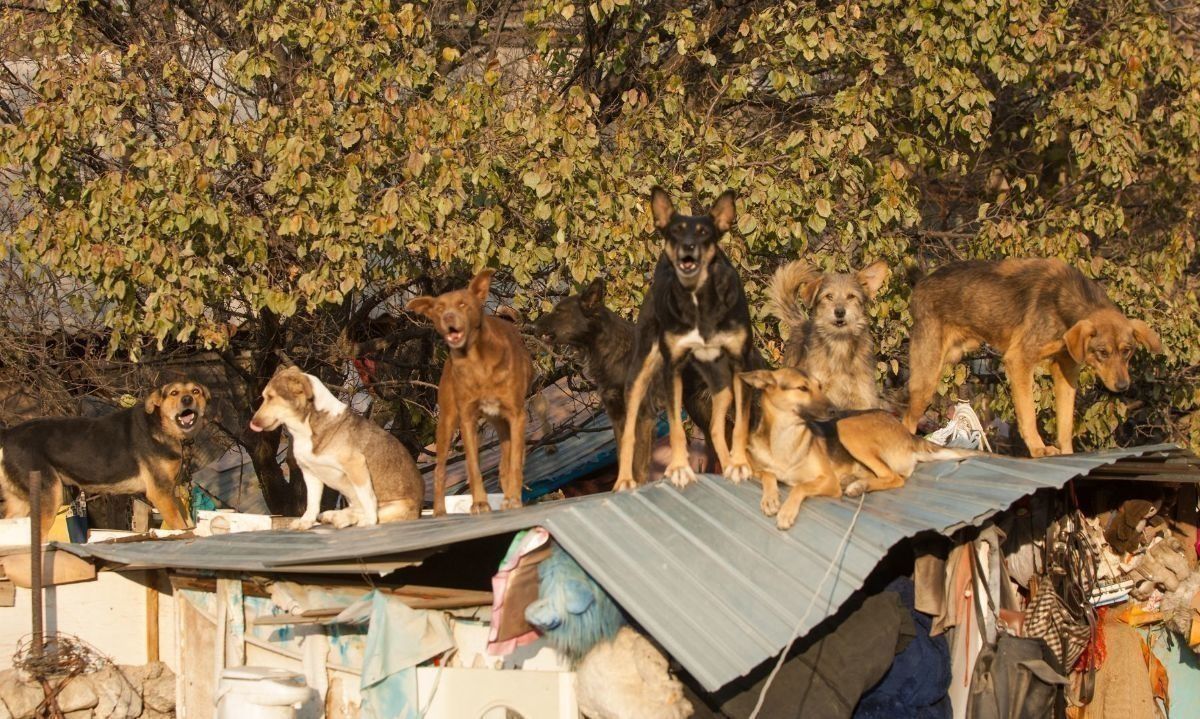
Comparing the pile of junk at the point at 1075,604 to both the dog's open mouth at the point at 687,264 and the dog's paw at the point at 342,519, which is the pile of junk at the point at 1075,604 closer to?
the dog's open mouth at the point at 687,264

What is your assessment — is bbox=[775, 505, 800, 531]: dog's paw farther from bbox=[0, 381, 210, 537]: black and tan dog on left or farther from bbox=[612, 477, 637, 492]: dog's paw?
bbox=[0, 381, 210, 537]: black and tan dog on left

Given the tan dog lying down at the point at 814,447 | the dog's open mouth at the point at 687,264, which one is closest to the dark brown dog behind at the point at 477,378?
the dog's open mouth at the point at 687,264

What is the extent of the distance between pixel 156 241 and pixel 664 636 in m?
6.25

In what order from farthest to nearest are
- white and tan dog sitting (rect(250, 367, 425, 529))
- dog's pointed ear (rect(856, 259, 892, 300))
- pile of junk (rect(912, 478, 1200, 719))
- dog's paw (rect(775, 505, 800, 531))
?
dog's pointed ear (rect(856, 259, 892, 300)) → white and tan dog sitting (rect(250, 367, 425, 529)) → pile of junk (rect(912, 478, 1200, 719)) → dog's paw (rect(775, 505, 800, 531))

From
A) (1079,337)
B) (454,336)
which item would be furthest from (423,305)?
(1079,337)

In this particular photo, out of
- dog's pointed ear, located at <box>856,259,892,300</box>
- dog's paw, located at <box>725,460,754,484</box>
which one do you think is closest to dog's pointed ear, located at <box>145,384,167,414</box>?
dog's paw, located at <box>725,460,754,484</box>

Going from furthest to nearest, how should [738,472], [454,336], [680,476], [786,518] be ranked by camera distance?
1. [454,336]
2. [738,472]
3. [680,476]
4. [786,518]

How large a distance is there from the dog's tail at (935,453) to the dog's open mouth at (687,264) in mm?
1868

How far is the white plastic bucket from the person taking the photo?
730 centimetres

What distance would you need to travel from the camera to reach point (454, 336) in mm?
8961

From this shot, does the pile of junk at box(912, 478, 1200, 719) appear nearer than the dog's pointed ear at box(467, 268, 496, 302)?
Yes

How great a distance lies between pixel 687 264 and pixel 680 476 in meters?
1.34

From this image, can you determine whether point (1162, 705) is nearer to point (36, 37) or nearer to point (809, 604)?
point (809, 604)

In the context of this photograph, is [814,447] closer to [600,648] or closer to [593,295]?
[600,648]
